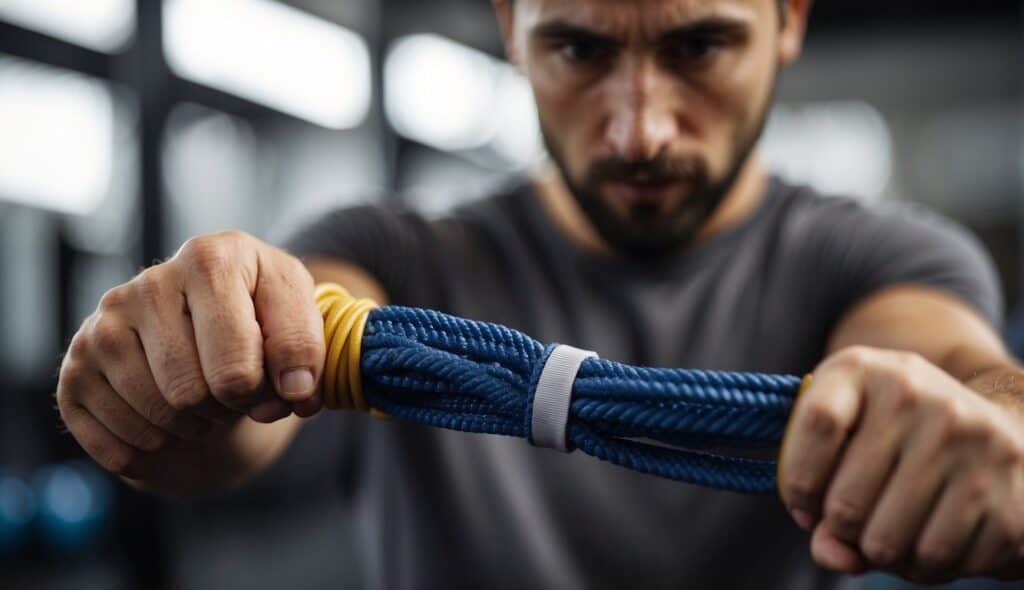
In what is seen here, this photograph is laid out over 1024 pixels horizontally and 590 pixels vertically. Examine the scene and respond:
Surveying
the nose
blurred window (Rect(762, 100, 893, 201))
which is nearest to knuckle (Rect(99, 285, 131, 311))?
the nose

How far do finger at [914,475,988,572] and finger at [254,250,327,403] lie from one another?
0.34 meters

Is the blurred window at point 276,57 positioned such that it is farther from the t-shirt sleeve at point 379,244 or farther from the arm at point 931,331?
the arm at point 931,331

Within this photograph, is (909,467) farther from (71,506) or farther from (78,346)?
(71,506)

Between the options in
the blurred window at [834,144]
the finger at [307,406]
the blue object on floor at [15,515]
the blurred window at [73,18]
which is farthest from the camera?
the blurred window at [834,144]

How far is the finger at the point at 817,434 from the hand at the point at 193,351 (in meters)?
0.27

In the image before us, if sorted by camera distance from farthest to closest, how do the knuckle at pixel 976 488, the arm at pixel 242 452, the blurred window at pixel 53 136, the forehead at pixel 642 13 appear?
the blurred window at pixel 53 136 → the forehead at pixel 642 13 → the arm at pixel 242 452 → the knuckle at pixel 976 488

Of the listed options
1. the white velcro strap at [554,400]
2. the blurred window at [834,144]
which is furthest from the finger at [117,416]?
the blurred window at [834,144]

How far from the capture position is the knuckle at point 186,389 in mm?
492

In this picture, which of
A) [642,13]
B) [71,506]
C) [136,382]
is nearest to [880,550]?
[136,382]

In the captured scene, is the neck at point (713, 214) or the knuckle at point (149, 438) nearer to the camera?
the knuckle at point (149, 438)

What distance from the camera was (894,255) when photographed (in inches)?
34.7

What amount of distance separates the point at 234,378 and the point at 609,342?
0.53m

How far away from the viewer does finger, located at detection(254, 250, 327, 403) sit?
497mm

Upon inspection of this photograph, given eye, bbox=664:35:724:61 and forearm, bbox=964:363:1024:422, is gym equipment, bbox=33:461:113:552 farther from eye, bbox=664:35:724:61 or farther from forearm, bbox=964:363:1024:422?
forearm, bbox=964:363:1024:422
